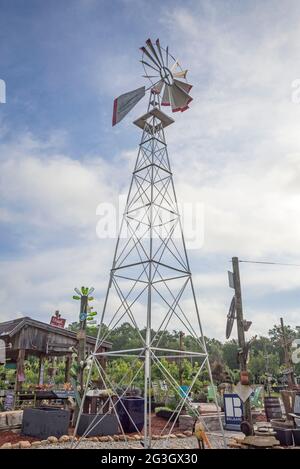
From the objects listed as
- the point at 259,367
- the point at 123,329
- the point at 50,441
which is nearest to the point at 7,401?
the point at 50,441

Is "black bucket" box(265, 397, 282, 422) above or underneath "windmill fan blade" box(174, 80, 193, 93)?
underneath

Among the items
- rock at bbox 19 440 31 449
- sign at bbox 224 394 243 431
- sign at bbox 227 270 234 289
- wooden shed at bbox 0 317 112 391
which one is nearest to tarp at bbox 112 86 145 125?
sign at bbox 227 270 234 289

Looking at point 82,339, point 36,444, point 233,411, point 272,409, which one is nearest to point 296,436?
point 233,411

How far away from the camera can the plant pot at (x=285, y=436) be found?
10.7 m

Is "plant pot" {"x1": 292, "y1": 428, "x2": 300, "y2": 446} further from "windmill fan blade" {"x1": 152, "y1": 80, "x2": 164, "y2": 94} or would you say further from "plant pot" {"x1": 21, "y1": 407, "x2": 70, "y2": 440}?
"windmill fan blade" {"x1": 152, "y1": 80, "x2": 164, "y2": 94}

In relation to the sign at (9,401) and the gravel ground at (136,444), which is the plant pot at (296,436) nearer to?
the gravel ground at (136,444)

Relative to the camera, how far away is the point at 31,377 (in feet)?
116

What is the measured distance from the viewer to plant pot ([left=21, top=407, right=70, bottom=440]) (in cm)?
1079

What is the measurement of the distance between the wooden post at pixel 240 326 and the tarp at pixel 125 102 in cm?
694

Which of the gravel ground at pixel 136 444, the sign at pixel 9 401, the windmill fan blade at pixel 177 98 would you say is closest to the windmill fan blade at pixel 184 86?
the windmill fan blade at pixel 177 98

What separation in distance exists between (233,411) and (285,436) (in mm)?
4125

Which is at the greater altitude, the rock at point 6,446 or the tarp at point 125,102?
the tarp at point 125,102

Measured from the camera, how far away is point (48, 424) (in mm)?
10844

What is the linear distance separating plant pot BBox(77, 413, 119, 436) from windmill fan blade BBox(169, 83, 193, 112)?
435 inches
